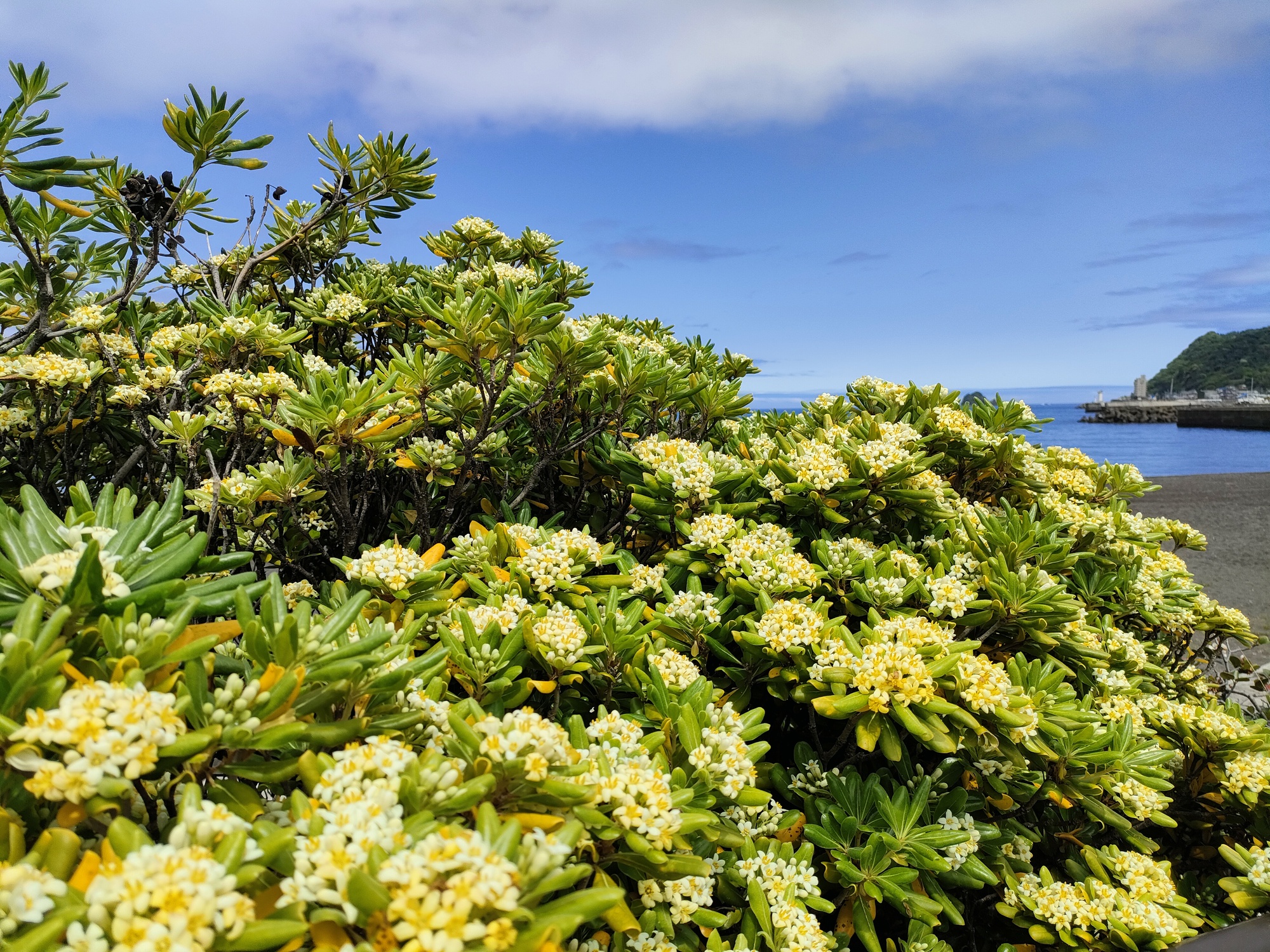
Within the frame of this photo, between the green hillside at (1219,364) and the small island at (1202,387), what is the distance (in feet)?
0.34

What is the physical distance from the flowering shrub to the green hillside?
136737 mm

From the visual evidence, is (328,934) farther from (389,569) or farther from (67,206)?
(67,206)

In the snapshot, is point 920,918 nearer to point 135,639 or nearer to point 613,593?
point 613,593

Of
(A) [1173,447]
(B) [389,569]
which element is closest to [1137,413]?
(A) [1173,447]

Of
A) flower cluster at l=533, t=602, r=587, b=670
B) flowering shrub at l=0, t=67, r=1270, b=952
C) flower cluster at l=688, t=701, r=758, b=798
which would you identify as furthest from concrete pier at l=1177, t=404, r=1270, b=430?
flower cluster at l=533, t=602, r=587, b=670

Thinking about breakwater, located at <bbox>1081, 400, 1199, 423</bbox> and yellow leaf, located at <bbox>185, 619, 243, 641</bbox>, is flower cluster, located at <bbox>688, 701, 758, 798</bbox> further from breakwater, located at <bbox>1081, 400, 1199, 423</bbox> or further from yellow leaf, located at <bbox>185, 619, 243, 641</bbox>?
breakwater, located at <bbox>1081, 400, 1199, 423</bbox>

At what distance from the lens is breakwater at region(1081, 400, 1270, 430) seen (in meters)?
54.7

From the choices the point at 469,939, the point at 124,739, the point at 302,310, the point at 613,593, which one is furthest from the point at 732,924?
the point at 302,310

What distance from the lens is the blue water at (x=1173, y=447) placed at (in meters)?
36.9

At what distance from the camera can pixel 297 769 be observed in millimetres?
1277

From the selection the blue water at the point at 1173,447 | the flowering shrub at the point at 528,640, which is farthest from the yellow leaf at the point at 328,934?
the blue water at the point at 1173,447

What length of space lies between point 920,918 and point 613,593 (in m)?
1.52

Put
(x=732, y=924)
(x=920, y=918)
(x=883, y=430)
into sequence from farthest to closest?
1. (x=883, y=430)
2. (x=920, y=918)
3. (x=732, y=924)

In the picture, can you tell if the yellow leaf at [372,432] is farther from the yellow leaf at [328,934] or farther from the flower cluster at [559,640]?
the yellow leaf at [328,934]
